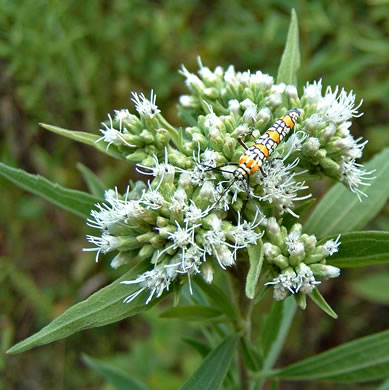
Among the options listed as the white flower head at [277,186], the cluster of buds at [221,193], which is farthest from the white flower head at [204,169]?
the white flower head at [277,186]

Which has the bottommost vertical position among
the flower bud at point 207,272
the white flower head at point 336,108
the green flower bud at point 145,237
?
the green flower bud at point 145,237

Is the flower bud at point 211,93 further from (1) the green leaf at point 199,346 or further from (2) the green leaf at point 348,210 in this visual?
(1) the green leaf at point 199,346

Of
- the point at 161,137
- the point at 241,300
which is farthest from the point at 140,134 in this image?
the point at 241,300

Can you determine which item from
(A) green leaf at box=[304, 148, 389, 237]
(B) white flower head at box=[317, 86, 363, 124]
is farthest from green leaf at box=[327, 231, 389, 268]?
(B) white flower head at box=[317, 86, 363, 124]

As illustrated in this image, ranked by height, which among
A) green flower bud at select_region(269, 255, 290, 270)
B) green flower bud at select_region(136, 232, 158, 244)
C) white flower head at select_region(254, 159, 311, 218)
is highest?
white flower head at select_region(254, 159, 311, 218)

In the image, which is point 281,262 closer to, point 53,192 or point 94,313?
point 94,313

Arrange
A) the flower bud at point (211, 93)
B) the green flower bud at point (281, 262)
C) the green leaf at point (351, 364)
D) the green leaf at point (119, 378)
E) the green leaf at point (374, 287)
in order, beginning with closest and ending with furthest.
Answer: the green flower bud at point (281, 262)
the flower bud at point (211, 93)
the green leaf at point (351, 364)
the green leaf at point (119, 378)
the green leaf at point (374, 287)

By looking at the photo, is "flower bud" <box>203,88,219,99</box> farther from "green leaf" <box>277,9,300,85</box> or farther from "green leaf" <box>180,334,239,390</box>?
"green leaf" <box>180,334,239,390</box>
